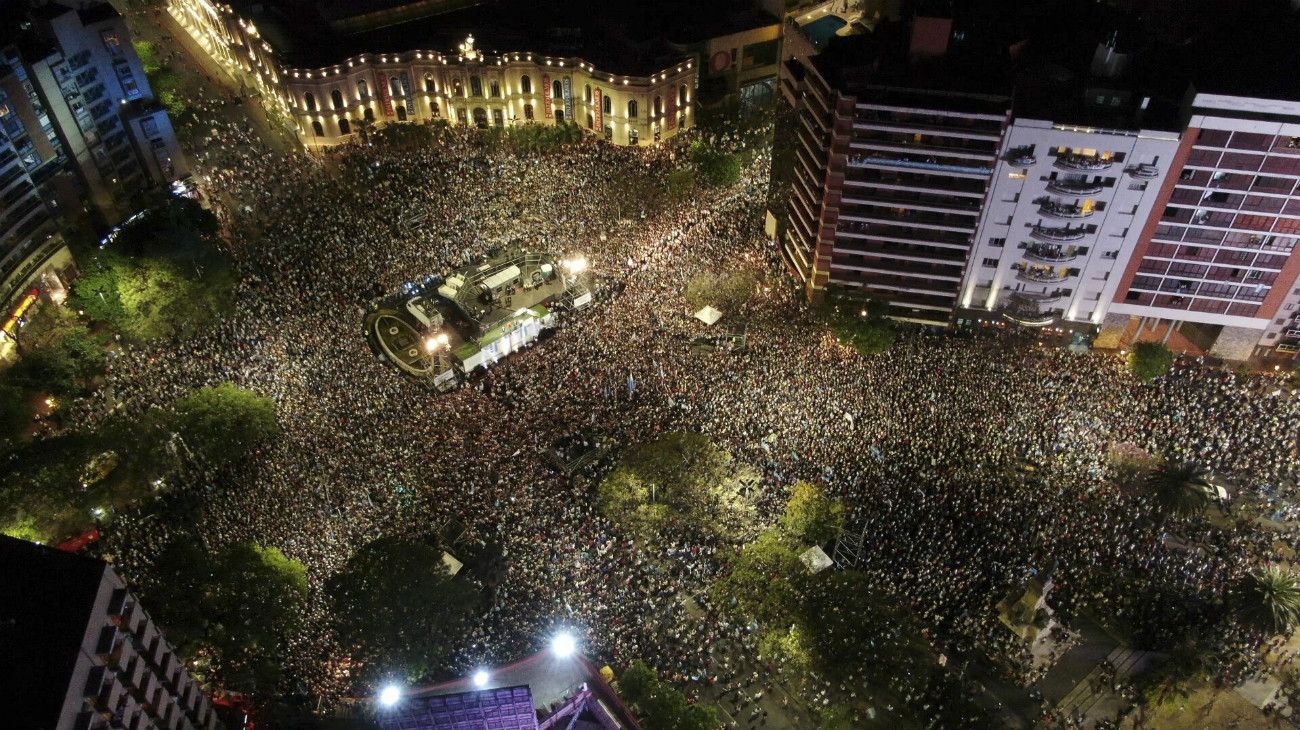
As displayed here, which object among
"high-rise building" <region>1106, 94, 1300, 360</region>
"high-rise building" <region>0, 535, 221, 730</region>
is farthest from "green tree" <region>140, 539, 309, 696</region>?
"high-rise building" <region>1106, 94, 1300, 360</region>

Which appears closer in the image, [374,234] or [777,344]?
[777,344]

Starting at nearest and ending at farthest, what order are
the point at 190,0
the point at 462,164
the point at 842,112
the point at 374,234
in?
the point at 842,112 < the point at 374,234 < the point at 462,164 < the point at 190,0

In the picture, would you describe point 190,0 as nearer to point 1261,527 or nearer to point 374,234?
point 374,234

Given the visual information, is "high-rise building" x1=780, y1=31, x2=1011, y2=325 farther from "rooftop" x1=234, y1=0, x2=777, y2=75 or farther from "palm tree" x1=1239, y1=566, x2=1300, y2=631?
"palm tree" x1=1239, y1=566, x2=1300, y2=631

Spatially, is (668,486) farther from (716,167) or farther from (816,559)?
(716,167)

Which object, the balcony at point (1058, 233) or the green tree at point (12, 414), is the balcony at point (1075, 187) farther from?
the green tree at point (12, 414)

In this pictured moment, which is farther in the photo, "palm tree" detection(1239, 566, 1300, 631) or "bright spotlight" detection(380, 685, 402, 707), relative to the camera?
"palm tree" detection(1239, 566, 1300, 631)

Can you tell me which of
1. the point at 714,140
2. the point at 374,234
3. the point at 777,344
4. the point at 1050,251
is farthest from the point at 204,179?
the point at 1050,251
